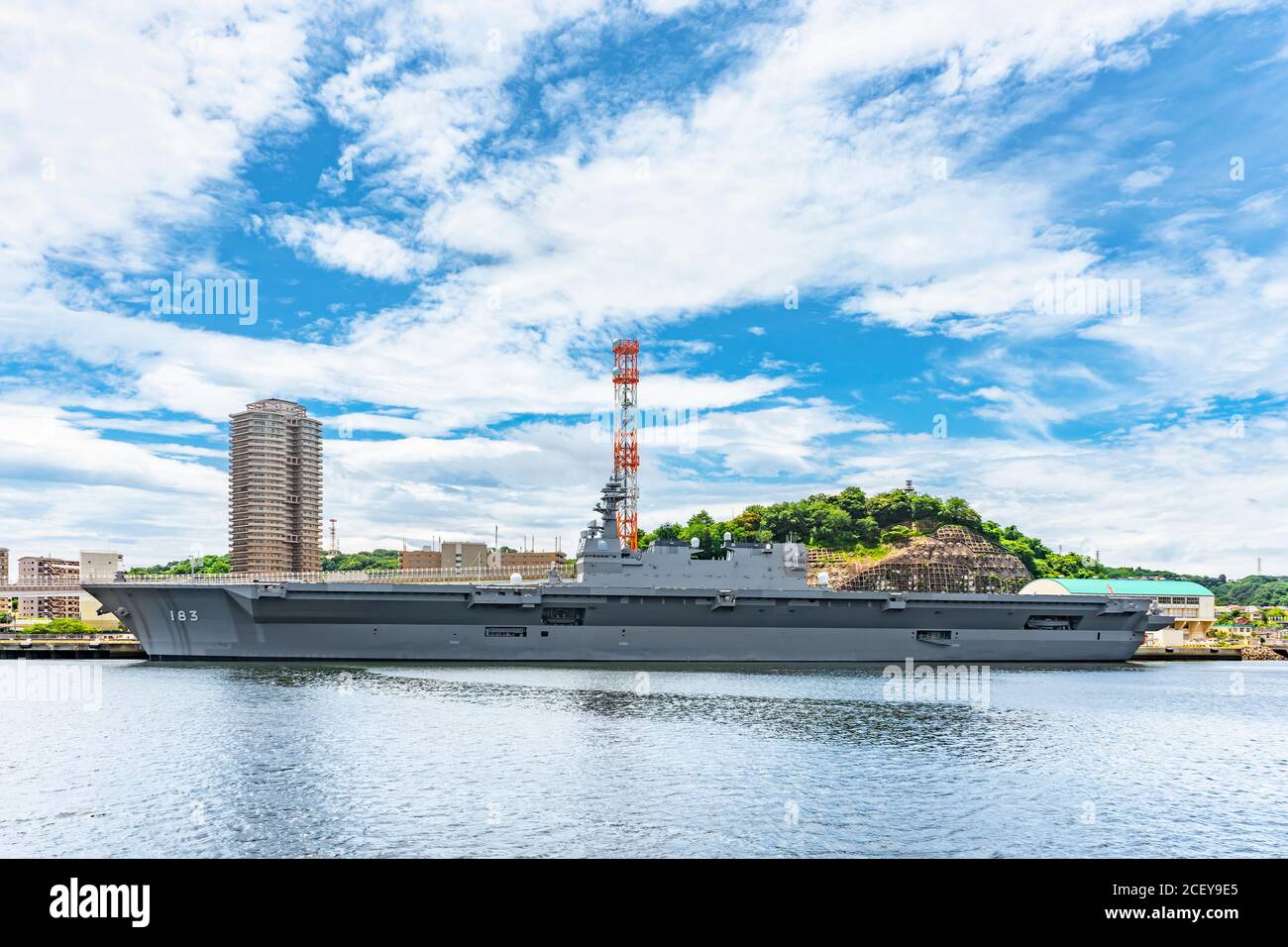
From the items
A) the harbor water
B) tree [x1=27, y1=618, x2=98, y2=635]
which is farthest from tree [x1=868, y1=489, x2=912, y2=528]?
tree [x1=27, y1=618, x2=98, y2=635]

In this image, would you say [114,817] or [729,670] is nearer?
[114,817]

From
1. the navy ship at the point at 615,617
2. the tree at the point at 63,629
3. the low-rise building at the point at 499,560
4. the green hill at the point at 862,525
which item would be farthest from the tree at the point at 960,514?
the tree at the point at 63,629

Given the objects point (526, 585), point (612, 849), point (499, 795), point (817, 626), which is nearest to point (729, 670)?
point (817, 626)

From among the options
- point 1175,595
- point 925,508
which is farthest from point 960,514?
point 1175,595

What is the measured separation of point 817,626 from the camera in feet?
112

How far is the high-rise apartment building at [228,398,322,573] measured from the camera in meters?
113

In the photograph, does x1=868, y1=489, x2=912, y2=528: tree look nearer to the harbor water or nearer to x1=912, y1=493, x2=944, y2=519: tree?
x1=912, y1=493, x2=944, y2=519: tree

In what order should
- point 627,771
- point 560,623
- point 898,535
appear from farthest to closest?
point 898,535 → point 560,623 → point 627,771

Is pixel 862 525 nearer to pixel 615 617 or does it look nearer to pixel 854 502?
pixel 854 502

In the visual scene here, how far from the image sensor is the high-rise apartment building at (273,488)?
11281 centimetres

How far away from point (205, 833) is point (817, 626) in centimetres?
2568

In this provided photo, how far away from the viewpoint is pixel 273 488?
11406cm

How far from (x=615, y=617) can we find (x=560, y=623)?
6.91 feet
